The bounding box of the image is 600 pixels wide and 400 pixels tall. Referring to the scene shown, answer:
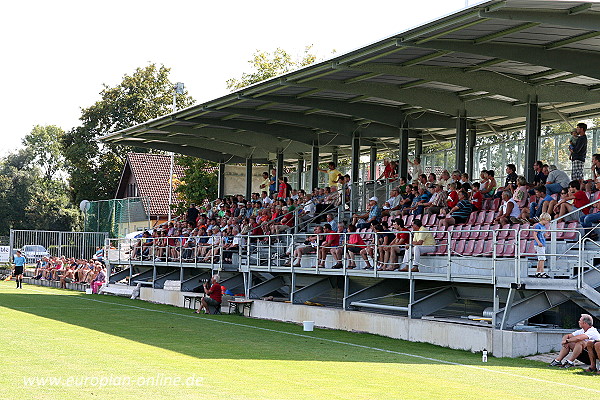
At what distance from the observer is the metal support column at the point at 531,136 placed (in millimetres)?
23734

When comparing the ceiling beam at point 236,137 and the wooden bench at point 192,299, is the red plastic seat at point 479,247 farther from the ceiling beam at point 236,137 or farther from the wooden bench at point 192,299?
the ceiling beam at point 236,137

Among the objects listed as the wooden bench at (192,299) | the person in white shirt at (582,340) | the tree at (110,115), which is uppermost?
the tree at (110,115)

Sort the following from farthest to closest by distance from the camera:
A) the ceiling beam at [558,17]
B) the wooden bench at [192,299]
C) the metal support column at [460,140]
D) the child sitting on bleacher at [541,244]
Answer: the wooden bench at [192,299] → the metal support column at [460,140] → the child sitting on bleacher at [541,244] → the ceiling beam at [558,17]

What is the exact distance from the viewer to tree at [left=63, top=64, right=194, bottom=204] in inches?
2864

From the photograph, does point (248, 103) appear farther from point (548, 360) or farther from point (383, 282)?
point (548, 360)

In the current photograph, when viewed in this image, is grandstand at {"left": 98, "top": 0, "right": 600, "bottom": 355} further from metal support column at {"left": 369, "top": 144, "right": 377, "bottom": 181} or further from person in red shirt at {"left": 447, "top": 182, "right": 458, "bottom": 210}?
person in red shirt at {"left": 447, "top": 182, "right": 458, "bottom": 210}

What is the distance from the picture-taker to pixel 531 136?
23766 mm

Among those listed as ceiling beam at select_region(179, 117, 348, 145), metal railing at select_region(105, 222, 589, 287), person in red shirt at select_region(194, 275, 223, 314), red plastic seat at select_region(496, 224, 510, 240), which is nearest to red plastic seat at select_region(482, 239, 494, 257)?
metal railing at select_region(105, 222, 589, 287)

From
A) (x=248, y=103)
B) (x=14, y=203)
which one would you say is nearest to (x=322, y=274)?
(x=248, y=103)

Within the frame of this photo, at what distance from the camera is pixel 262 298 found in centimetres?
2780

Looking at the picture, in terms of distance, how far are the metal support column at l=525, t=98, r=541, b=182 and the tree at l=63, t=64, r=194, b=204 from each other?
50.4 m

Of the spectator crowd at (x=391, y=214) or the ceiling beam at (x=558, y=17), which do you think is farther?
the spectator crowd at (x=391, y=214)

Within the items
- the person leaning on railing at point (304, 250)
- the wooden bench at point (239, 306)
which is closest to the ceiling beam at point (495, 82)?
the person leaning on railing at point (304, 250)

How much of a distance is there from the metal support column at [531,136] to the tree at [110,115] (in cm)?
5039
